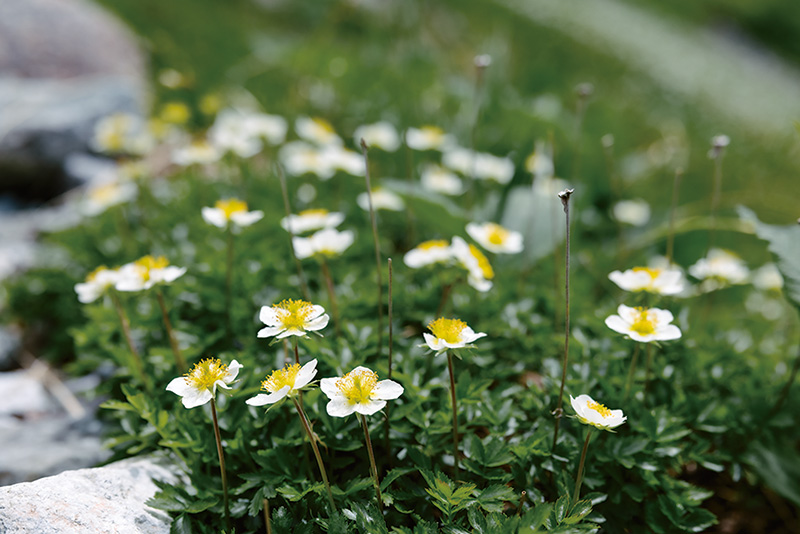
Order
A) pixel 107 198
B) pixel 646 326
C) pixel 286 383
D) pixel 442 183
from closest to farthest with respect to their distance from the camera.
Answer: pixel 286 383 → pixel 646 326 → pixel 107 198 → pixel 442 183

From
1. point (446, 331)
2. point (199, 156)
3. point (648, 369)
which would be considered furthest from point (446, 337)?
point (199, 156)

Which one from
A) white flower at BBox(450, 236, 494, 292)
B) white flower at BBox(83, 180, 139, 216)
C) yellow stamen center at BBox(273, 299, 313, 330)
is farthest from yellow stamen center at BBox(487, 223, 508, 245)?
white flower at BBox(83, 180, 139, 216)

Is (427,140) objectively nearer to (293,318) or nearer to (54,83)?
(293,318)

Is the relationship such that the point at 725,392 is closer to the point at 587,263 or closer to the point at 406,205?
the point at 587,263

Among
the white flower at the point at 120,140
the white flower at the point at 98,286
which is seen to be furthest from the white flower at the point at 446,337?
the white flower at the point at 120,140

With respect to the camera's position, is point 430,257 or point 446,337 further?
point 430,257

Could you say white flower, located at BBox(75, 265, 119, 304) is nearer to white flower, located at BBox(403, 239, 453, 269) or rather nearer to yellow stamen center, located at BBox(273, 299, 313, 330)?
yellow stamen center, located at BBox(273, 299, 313, 330)

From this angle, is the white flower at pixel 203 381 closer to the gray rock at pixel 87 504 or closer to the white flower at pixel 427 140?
the gray rock at pixel 87 504
